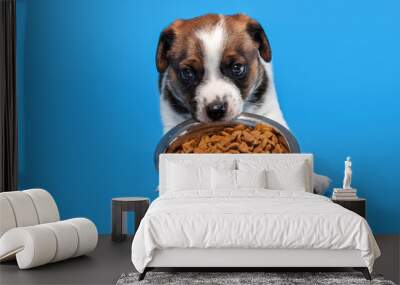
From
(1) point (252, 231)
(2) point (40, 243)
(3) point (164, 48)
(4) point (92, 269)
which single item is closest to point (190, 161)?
(3) point (164, 48)

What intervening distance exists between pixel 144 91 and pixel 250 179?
5.66ft

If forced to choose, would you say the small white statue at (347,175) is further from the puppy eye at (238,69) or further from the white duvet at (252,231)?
the white duvet at (252,231)

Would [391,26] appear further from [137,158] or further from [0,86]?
[0,86]

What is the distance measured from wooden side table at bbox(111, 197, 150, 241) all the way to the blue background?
0.57 metres

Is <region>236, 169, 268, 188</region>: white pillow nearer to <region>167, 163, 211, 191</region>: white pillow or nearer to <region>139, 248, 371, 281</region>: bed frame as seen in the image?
<region>167, 163, 211, 191</region>: white pillow

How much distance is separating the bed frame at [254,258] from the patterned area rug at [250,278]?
0.10 meters

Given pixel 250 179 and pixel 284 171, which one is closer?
pixel 250 179

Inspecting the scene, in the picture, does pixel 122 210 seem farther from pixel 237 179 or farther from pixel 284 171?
pixel 284 171

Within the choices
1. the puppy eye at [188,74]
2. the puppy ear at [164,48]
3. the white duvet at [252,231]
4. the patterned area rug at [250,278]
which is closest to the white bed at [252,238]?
the white duvet at [252,231]

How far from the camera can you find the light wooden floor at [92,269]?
4.95m

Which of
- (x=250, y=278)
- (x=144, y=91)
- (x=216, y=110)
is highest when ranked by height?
(x=144, y=91)

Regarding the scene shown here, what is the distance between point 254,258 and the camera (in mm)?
4863

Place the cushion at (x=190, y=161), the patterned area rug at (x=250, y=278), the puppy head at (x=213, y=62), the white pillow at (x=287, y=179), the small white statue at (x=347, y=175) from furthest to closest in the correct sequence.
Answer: the puppy head at (x=213, y=62), the cushion at (x=190, y=161), the small white statue at (x=347, y=175), the white pillow at (x=287, y=179), the patterned area rug at (x=250, y=278)

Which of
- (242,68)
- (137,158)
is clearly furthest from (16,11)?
(242,68)
